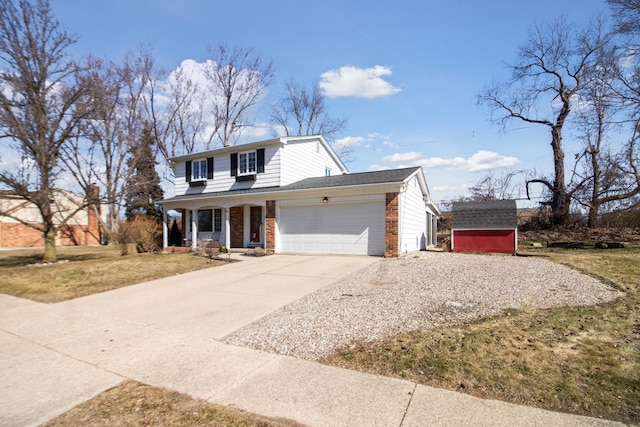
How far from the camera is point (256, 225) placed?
1772 centimetres

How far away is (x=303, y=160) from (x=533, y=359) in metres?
15.6

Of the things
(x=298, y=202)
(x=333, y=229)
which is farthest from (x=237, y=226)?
(x=333, y=229)

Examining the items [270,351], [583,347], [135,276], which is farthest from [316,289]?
[135,276]

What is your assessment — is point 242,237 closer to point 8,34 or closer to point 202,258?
point 202,258

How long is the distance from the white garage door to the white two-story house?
4 centimetres

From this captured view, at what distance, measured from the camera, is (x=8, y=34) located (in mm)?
12305

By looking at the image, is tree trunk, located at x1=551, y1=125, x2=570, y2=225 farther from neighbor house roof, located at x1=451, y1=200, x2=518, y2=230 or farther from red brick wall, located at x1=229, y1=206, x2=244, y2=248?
red brick wall, located at x1=229, y1=206, x2=244, y2=248

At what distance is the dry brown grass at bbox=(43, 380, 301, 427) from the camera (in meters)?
2.69

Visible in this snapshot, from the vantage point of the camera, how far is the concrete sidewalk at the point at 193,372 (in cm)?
274

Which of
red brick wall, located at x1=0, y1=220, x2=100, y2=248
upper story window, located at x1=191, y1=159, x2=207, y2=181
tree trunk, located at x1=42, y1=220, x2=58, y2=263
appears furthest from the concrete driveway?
red brick wall, located at x1=0, y1=220, x2=100, y2=248

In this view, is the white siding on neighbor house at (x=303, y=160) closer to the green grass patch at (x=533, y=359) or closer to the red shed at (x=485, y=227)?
the red shed at (x=485, y=227)

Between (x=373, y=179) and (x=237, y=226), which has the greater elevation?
(x=373, y=179)

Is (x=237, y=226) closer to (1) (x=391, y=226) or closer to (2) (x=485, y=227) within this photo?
(1) (x=391, y=226)

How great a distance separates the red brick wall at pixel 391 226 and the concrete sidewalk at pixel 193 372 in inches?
253
